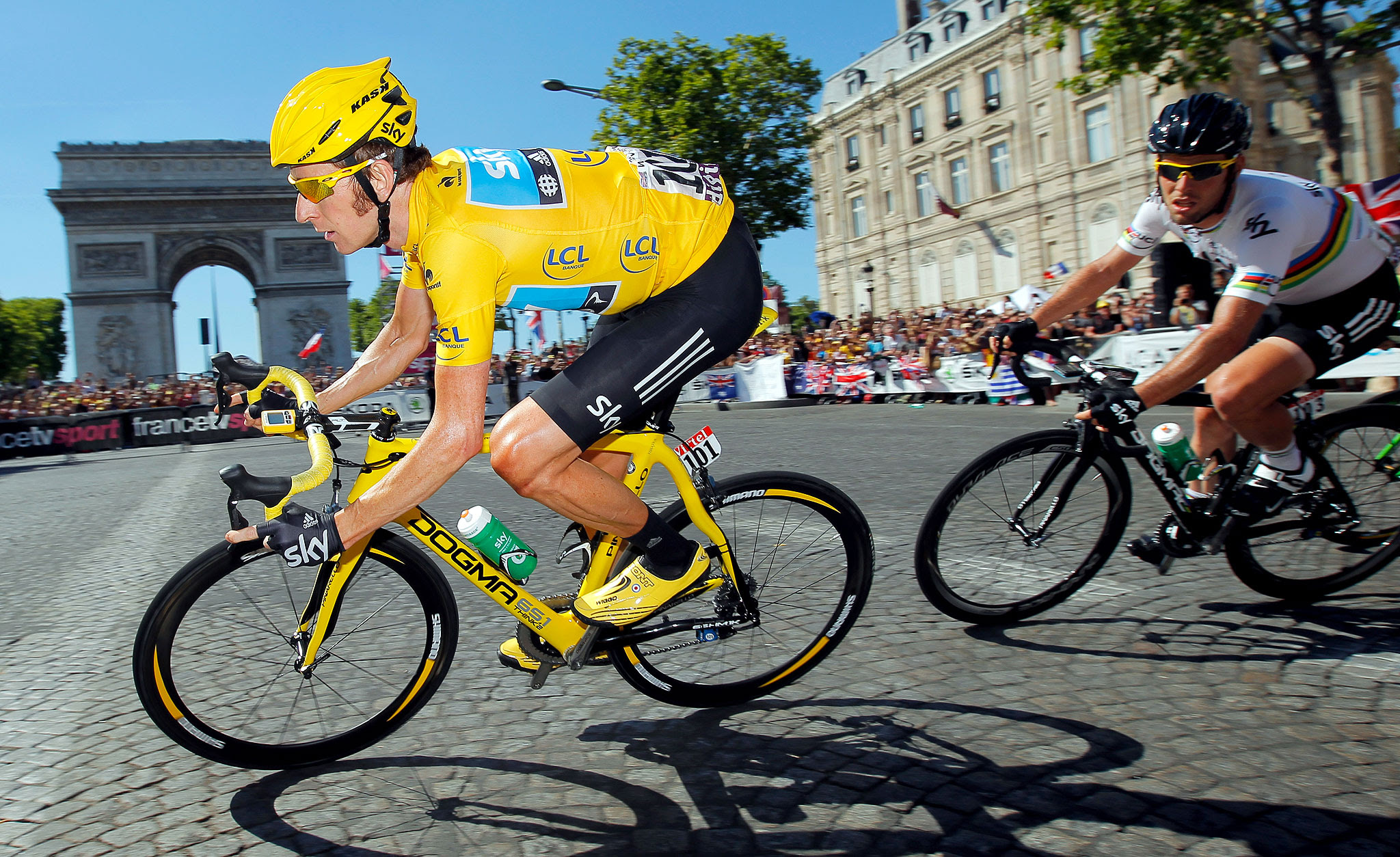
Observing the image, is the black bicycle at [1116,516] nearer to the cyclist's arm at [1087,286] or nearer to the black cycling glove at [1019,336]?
the black cycling glove at [1019,336]

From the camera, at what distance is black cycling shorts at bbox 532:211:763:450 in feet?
9.20

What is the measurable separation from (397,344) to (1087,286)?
2.61m

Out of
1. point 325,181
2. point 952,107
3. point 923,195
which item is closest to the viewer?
point 325,181

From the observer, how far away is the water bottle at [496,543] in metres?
2.91

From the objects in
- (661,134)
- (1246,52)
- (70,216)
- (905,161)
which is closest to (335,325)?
(70,216)

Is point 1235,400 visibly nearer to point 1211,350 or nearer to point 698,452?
point 1211,350

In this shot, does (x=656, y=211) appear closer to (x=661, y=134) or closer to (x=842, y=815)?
(x=842, y=815)

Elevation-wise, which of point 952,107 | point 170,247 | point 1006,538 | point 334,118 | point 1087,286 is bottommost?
point 1006,538

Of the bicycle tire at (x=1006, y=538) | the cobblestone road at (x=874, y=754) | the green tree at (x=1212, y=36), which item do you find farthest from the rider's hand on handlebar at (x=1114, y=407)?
the green tree at (x=1212, y=36)

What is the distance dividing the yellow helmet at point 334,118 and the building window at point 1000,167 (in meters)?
43.0

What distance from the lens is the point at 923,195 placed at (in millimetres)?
48500

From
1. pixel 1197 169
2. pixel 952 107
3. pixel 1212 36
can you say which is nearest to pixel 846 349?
pixel 1212 36

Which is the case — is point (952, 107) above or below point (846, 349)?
above

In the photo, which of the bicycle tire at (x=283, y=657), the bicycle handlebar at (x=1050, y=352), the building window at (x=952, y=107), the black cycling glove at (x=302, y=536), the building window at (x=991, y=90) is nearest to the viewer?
the black cycling glove at (x=302, y=536)
